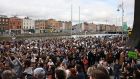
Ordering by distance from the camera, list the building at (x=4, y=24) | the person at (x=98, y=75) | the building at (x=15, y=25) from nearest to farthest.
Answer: the person at (x=98, y=75) < the building at (x=4, y=24) < the building at (x=15, y=25)

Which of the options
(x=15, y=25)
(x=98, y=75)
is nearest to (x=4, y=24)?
(x=15, y=25)

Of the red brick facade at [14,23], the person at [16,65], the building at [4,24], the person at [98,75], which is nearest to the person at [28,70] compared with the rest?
the person at [16,65]

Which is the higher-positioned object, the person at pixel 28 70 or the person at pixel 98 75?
the person at pixel 98 75

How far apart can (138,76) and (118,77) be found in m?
9.68

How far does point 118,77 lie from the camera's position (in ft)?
55.7

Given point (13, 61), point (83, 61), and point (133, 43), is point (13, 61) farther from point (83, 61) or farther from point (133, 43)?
point (133, 43)

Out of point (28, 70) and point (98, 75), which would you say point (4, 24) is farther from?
point (98, 75)

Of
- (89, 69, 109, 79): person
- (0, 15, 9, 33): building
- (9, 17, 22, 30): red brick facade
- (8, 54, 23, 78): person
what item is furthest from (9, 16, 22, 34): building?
(89, 69, 109, 79): person

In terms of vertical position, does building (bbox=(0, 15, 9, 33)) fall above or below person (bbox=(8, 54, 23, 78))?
below

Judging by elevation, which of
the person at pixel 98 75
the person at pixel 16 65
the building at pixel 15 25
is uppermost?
the person at pixel 98 75

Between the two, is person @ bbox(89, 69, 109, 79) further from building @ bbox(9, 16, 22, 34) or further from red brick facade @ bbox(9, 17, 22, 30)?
red brick facade @ bbox(9, 17, 22, 30)

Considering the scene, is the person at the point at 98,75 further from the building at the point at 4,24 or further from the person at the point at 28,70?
the building at the point at 4,24

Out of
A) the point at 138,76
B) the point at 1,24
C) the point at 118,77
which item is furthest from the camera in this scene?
the point at 1,24

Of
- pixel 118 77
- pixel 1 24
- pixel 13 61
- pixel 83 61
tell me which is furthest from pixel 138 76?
pixel 1 24
